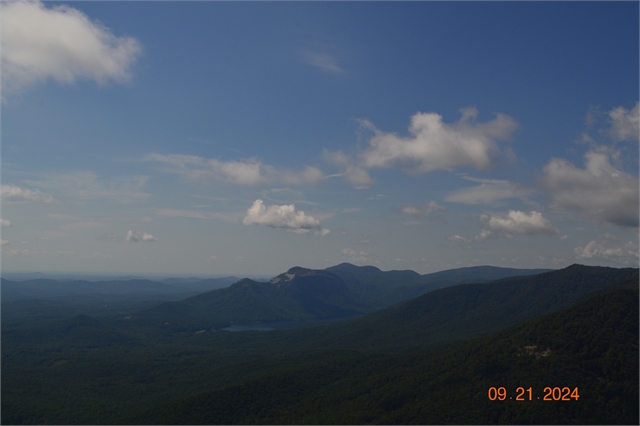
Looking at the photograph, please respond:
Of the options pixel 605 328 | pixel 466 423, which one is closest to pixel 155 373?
pixel 466 423
